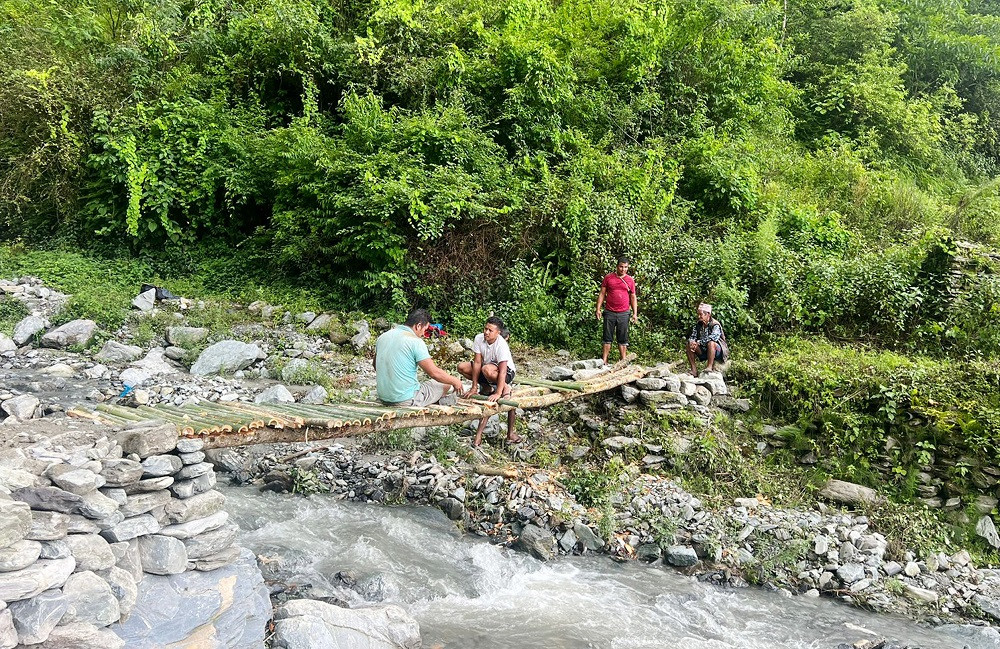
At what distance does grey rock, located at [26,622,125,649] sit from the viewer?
317 cm

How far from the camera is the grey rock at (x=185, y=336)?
10055 mm

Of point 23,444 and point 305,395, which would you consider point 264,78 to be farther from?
point 23,444

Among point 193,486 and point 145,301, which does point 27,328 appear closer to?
point 145,301

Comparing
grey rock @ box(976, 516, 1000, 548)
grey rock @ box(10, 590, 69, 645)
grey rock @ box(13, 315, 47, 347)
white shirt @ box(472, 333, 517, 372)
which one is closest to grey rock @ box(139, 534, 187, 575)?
grey rock @ box(10, 590, 69, 645)

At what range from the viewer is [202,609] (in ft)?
12.9

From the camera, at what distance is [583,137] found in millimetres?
12383

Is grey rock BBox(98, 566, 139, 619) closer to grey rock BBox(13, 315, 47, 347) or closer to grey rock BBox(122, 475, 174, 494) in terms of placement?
grey rock BBox(122, 475, 174, 494)

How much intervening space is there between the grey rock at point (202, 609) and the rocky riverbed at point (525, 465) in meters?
1.23

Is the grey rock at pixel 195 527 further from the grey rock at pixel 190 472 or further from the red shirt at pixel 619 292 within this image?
the red shirt at pixel 619 292

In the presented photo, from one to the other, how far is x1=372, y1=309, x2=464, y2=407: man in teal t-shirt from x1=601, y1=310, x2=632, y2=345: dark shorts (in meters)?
3.52

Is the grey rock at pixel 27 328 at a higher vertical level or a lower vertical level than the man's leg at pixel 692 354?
lower

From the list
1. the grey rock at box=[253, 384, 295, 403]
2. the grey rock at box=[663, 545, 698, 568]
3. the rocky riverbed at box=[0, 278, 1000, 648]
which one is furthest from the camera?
the grey rock at box=[253, 384, 295, 403]

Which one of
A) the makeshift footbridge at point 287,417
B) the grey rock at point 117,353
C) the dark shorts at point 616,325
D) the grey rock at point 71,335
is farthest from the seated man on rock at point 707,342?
the grey rock at point 71,335

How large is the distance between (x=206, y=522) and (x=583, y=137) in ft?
32.8
